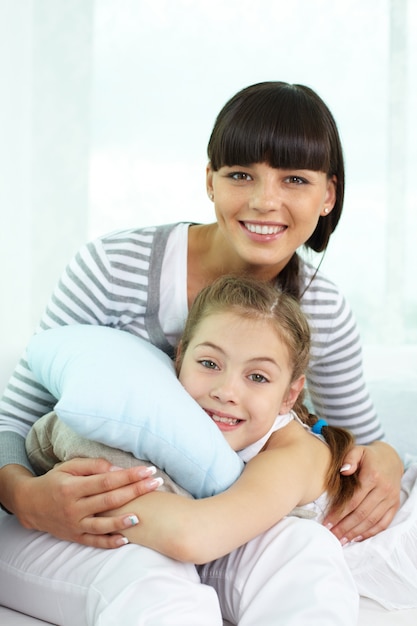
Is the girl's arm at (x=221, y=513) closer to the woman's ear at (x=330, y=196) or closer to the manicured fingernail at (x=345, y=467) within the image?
the manicured fingernail at (x=345, y=467)

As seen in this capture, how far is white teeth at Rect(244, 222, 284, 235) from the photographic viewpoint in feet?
5.07

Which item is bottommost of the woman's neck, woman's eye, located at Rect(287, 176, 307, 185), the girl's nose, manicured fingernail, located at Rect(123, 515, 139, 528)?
manicured fingernail, located at Rect(123, 515, 139, 528)

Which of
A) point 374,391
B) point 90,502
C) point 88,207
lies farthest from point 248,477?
point 88,207

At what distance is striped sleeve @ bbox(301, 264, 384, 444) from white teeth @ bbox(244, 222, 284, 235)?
0.72 feet

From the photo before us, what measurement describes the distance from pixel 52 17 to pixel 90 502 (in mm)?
2549

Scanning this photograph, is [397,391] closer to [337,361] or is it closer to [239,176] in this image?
[337,361]

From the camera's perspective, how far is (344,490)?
1477 mm

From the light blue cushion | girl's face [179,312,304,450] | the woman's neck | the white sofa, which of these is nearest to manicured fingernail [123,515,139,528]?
the light blue cushion

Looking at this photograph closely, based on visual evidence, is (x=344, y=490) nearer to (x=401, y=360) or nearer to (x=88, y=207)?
(x=401, y=360)

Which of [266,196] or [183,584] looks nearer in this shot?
[183,584]

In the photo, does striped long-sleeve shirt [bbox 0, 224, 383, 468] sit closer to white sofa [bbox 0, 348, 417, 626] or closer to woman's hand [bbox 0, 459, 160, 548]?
white sofa [bbox 0, 348, 417, 626]

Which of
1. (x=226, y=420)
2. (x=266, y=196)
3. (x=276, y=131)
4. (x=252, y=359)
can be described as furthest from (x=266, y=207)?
(x=226, y=420)

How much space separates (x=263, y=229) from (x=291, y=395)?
0.30m

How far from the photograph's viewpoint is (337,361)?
5.81 feet
